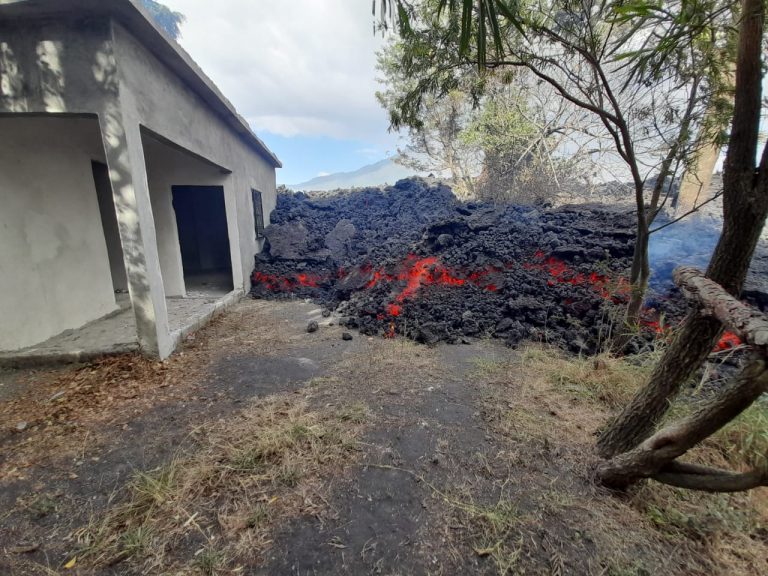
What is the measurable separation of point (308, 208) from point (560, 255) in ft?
24.6

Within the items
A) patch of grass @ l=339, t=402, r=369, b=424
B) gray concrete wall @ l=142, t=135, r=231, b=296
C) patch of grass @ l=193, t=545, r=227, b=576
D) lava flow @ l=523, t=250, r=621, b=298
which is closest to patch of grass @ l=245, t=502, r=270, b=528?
patch of grass @ l=193, t=545, r=227, b=576

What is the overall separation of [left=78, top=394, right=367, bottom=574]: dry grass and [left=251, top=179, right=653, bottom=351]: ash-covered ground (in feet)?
7.23

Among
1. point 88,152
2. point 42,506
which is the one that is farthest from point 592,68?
point 88,152

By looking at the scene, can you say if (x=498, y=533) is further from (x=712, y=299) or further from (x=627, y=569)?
(x=712, y=299)

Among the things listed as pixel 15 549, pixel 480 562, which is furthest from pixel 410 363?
pixel 15 549

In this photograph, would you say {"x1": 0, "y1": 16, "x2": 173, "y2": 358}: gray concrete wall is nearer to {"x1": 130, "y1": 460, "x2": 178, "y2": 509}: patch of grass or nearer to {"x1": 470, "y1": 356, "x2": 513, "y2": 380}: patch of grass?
{"x1": 130, "y1": 460, "x2": 178, "y2": 509}: patch of grass

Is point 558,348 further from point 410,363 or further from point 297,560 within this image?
point 297,560

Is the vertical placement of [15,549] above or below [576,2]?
below

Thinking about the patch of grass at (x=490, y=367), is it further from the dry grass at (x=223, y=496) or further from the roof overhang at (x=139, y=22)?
the roof overhang at (x=139, y=22)

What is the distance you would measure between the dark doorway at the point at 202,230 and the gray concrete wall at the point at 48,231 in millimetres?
4740

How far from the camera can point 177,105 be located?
3.85 meters

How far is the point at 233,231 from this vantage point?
19.9 feet

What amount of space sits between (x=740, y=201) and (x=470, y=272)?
12.5ft

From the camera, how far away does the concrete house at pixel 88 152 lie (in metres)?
2.70
